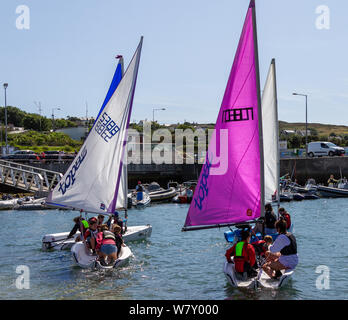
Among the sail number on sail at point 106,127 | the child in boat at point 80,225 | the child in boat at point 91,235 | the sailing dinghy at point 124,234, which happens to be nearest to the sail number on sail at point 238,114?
the sail number on sail at point 106,127

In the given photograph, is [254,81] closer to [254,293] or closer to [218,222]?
[218,222]

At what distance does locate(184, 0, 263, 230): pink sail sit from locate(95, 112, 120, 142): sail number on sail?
18.0 feet

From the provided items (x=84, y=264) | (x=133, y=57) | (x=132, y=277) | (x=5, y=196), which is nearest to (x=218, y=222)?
(x=132, y=277)

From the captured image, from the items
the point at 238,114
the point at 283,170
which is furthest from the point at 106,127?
the point at 283,170

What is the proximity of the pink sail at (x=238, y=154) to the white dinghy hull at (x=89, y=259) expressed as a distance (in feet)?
11.5

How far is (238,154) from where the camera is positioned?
15938 mm

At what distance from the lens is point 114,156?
66.9 feet

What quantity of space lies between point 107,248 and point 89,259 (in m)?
1.42

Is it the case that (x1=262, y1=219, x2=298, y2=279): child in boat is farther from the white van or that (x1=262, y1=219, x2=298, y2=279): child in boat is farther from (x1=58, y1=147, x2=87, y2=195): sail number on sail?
the white van

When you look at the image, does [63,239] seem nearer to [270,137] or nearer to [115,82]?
[115,82]

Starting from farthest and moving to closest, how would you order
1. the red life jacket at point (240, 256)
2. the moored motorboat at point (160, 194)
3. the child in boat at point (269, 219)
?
the moored motorboat at point (160, 194) → the child in boat at point (269, 219) → the red life jacket at point (240, 256)

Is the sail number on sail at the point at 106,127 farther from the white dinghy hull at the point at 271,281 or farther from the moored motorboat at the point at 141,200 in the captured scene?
the moored motorboat at the point at 141,200

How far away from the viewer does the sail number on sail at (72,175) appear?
20422 millimetres
